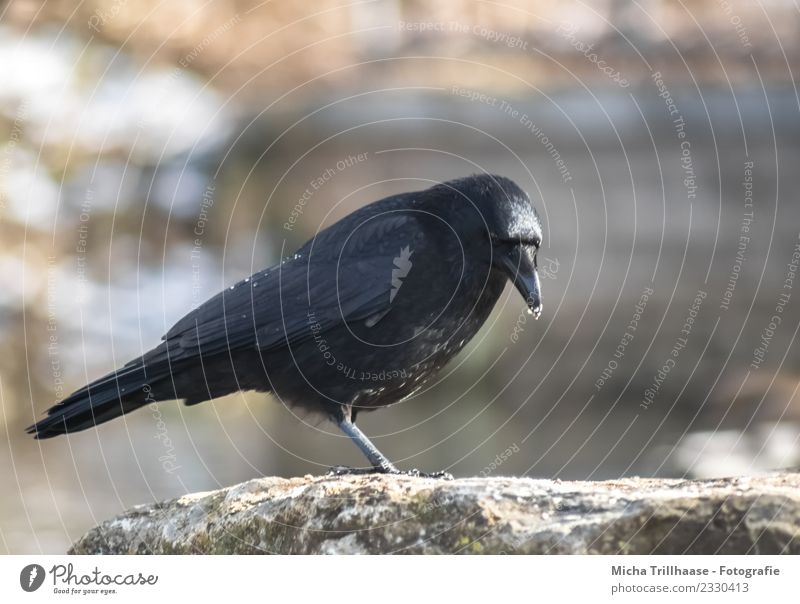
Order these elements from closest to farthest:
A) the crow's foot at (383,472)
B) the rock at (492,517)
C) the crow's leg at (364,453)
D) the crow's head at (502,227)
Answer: the rock at (492,517), the crow's foot at (383,472), the crow's leg at (364,453), the crow's head at (502,227)

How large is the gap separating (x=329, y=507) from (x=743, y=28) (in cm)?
1135

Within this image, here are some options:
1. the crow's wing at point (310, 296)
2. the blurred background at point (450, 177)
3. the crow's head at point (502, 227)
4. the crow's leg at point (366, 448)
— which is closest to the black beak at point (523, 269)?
the crow's head at point (502, 227)

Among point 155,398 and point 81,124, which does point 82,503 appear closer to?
point 81,124

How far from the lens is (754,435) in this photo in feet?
40.1

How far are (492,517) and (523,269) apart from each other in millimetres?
1914

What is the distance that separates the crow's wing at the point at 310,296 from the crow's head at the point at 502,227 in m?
0.32

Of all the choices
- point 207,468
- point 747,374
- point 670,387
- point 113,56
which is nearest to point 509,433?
point 670,387

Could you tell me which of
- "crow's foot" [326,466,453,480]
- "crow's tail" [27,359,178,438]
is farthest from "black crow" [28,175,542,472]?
"crow's foot" [326,466,453,480]

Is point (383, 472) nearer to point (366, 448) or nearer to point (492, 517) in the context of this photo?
point (366, 448)

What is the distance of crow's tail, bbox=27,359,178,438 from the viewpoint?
6.26 meters

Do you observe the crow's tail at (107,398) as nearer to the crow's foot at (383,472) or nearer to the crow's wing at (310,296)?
the crow's wing at (310,296)

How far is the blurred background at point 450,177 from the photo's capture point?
12.8 meters

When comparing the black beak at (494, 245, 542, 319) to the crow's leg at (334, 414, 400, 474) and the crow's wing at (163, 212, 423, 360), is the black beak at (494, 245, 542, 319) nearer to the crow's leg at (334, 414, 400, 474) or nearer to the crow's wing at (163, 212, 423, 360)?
the crow's wing at (163, 212, 423, 360)
